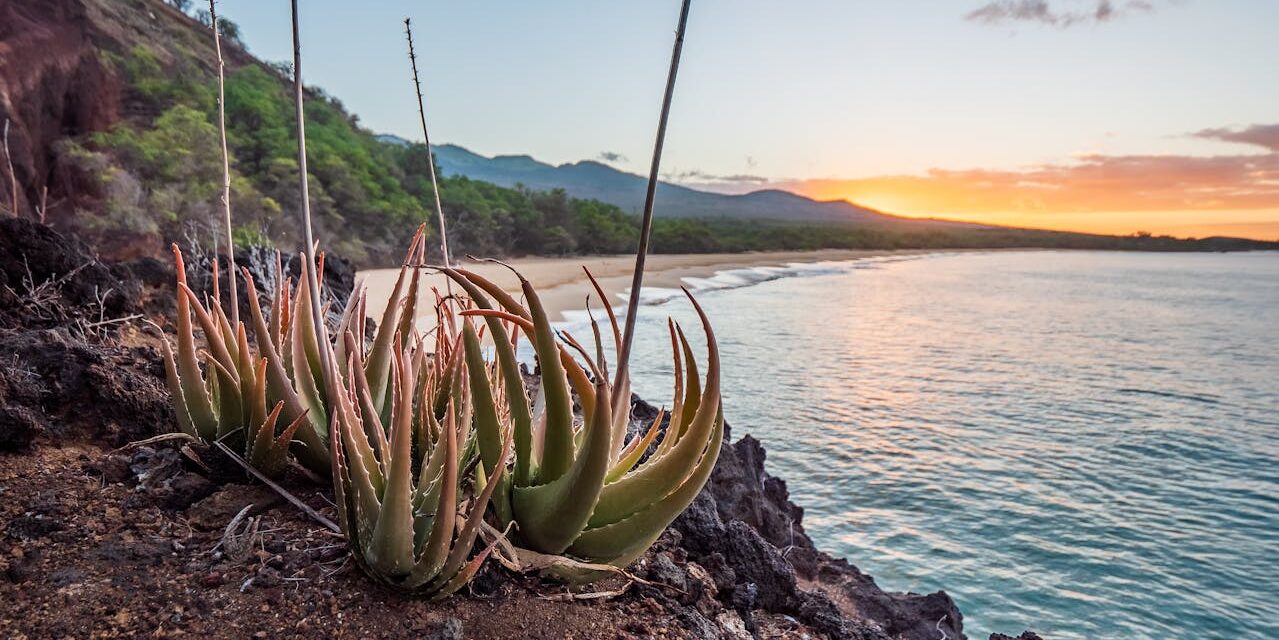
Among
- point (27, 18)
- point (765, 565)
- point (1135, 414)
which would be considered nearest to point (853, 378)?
point (1135, 414)

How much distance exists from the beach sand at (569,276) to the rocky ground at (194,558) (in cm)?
71

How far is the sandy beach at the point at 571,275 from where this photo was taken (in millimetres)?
13859

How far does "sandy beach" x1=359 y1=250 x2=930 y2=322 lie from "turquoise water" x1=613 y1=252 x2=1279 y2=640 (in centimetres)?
204

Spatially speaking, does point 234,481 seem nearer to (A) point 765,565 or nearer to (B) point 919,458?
(A) point 765,565

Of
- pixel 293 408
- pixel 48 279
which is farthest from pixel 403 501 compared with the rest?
pixel 48 279

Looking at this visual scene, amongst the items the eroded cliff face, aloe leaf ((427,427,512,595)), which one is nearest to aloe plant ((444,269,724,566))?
aloe leaf ((427,427,512,595))

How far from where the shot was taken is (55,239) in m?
3.31

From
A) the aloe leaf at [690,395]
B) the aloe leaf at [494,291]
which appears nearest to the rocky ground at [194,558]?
the aloe leaf at [690,395]

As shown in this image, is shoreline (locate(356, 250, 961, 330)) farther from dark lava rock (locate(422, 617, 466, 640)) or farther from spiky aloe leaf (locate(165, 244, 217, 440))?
dark lava rock (locate(422, 617, 466, 640))

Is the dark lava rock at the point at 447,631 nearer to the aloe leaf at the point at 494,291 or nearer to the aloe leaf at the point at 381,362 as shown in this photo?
the aloe leaf at the point at 494,291

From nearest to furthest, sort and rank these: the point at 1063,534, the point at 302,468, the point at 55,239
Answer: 1. the point at 302,468
2. the point at 55,239
3. the point at 1063,534

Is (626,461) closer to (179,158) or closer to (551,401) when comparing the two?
(551,401)

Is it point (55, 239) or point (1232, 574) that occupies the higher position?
point (55, 239)

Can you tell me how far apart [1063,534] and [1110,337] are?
48.8ft
